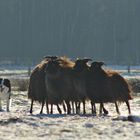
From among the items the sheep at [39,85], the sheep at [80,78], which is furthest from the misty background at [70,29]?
the sheep at [80,78]

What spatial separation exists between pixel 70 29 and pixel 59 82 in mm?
112416

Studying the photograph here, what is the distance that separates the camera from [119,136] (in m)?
15.7

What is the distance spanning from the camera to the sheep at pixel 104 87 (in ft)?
76.5

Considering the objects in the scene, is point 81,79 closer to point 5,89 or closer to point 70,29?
point 5,89

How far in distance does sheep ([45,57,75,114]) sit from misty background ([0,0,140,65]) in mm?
101241

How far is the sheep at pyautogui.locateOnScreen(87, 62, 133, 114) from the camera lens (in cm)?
2331

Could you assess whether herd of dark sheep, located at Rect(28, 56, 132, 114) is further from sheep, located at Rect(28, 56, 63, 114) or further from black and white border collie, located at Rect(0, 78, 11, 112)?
black and white border collie, located at Rect(0, 78, 11, 112)

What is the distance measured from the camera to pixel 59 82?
2373 cm

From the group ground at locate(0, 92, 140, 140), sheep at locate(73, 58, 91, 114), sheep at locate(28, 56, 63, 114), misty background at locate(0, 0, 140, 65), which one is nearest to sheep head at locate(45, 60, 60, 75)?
sheep at locate(73, 58, 91, 114)

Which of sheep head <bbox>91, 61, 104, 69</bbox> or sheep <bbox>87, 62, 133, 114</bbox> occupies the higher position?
sheep head <bbox>91, 61, 104, 69</bbox>

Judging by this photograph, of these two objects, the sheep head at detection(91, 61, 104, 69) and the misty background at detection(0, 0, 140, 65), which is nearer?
the sheep head at detection(91, 61, 104, 69)

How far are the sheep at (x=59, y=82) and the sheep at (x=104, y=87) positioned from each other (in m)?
0.89

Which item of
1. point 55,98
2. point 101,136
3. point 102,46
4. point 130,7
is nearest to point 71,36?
point 102,46

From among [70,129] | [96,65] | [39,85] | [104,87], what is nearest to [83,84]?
[104,87]
